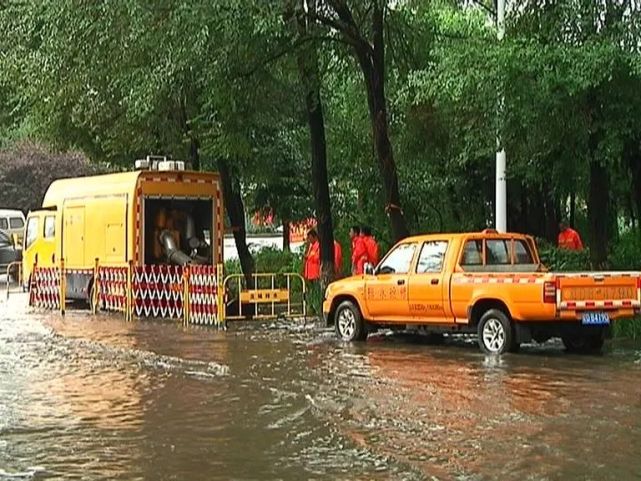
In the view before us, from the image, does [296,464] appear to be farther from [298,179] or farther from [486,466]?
[298,179]

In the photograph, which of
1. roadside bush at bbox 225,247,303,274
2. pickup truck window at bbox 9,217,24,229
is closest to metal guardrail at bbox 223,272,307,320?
roadside bush at bbox 225,247,303,274

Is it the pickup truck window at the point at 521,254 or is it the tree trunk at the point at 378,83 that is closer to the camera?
the pickup truck window at the point at 521,254

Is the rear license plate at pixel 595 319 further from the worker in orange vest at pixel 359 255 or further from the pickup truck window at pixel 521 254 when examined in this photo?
the worker in orange vest at pixel 359 255

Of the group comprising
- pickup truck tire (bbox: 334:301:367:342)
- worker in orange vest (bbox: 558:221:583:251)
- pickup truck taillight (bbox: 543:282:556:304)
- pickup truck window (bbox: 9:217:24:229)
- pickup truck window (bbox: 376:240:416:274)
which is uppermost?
pickup truck window (bbox: 9:217:24:229)

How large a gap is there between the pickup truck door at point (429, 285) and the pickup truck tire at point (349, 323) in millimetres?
1336

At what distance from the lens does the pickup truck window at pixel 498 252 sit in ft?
55.2

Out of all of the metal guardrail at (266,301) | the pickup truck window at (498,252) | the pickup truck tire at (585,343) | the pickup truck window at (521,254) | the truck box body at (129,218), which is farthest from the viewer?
the truck box body at (129,218)

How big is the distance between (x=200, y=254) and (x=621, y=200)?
16466 mm

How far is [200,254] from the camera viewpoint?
82.1 feet

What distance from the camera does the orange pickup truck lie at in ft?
49.5

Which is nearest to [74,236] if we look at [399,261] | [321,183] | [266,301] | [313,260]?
[313,260]

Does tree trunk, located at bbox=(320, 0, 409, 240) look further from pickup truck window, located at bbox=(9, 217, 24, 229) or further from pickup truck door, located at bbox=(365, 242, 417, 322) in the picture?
pickup truck window, located at bbox=(9, 217, 24, 229)

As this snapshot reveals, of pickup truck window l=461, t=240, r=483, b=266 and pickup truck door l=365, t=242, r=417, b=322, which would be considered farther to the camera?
pickup truck door l=365, t=242, r=417, b=322

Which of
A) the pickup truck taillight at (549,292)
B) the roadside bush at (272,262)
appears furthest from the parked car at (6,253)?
the pickup truck taillight at (549,292)
